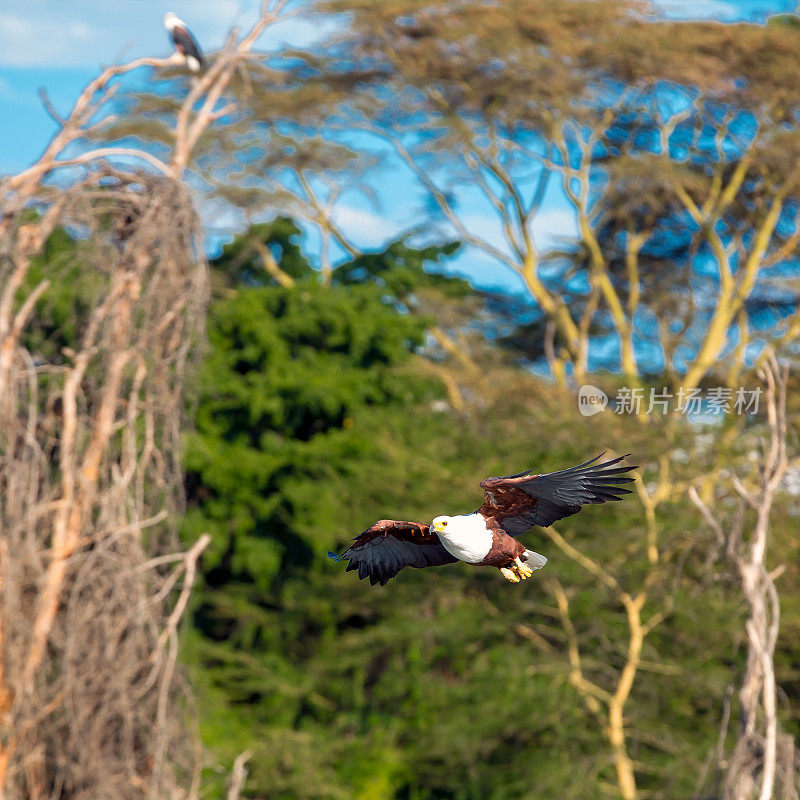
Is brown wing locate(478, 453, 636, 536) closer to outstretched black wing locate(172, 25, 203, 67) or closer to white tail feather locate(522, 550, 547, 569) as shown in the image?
white tail feather locate(522, 550, 547, 569)

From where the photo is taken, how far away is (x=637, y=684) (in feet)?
34.3

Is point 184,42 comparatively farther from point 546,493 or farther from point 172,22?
point 546,493

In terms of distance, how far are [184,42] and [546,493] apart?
4.52m

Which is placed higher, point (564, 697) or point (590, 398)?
point (590, 398)

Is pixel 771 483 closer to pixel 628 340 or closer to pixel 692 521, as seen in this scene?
pixel 692 521

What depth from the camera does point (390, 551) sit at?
3.06 meters

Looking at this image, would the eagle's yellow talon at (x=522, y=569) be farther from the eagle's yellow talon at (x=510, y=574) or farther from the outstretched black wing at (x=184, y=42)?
the outstretched black wing at (x=184, y=42)

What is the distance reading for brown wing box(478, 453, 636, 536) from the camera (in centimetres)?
261

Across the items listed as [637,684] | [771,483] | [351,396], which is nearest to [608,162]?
[351,396]

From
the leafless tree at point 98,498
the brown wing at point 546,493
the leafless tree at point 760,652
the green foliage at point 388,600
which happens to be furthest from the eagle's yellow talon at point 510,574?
the green foliage at point 388,600

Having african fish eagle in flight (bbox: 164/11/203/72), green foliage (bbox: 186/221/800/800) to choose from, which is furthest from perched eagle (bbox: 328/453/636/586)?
green foliage (bbox: 186/221/800/800)

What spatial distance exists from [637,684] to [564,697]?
69 cm

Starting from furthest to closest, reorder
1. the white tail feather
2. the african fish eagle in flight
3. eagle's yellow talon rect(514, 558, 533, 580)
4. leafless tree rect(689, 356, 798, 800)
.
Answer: the african fish eagle in flight, leafless tree rect(689, 356, 798, 800), the white tail feather, eagle's yellow talon rect(514, 558, 533, 580)

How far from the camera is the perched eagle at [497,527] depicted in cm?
261
